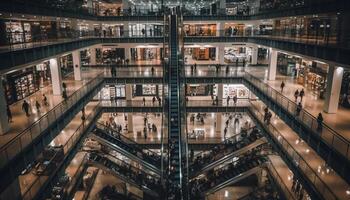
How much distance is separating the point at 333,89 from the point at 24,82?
72.6 ft

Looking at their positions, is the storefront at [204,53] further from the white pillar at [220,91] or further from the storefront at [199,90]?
the white pillar at [220,91]

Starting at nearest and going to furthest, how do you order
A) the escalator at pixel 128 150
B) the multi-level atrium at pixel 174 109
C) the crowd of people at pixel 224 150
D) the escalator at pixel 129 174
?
the multi-level atrium at pixel 174 109
the escalator at pixel 129 174
the escalator at pixel 128 150
the crowd of people at pixel 224 150

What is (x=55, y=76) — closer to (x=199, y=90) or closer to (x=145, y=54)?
(x=199, y=90)

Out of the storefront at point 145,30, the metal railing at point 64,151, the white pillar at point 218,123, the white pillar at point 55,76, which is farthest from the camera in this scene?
the storefront at point 145,30

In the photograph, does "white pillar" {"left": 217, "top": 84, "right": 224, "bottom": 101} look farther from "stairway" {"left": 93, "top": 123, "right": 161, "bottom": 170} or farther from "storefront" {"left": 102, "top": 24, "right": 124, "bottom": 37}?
"storefront" {"left": 102, "top": 24, "right": 124, "bottom": 37}

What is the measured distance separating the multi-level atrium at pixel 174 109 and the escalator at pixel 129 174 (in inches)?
4.7

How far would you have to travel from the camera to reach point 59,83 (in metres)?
23.0

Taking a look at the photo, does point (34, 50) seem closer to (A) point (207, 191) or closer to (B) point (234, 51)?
(A) point (207, 191)

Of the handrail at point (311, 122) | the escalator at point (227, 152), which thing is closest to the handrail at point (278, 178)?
the escalator at point (227, 152)

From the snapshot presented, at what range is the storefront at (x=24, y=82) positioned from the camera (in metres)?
21.2

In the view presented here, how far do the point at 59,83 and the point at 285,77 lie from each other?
21.2 metres

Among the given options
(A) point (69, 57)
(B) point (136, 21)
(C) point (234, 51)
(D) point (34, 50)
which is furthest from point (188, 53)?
(D) point (34, 50)

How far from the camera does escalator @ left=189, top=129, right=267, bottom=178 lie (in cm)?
2483

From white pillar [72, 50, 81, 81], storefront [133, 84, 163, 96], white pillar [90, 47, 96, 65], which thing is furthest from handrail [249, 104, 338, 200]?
white pillar [90, 47, 96, 65]
